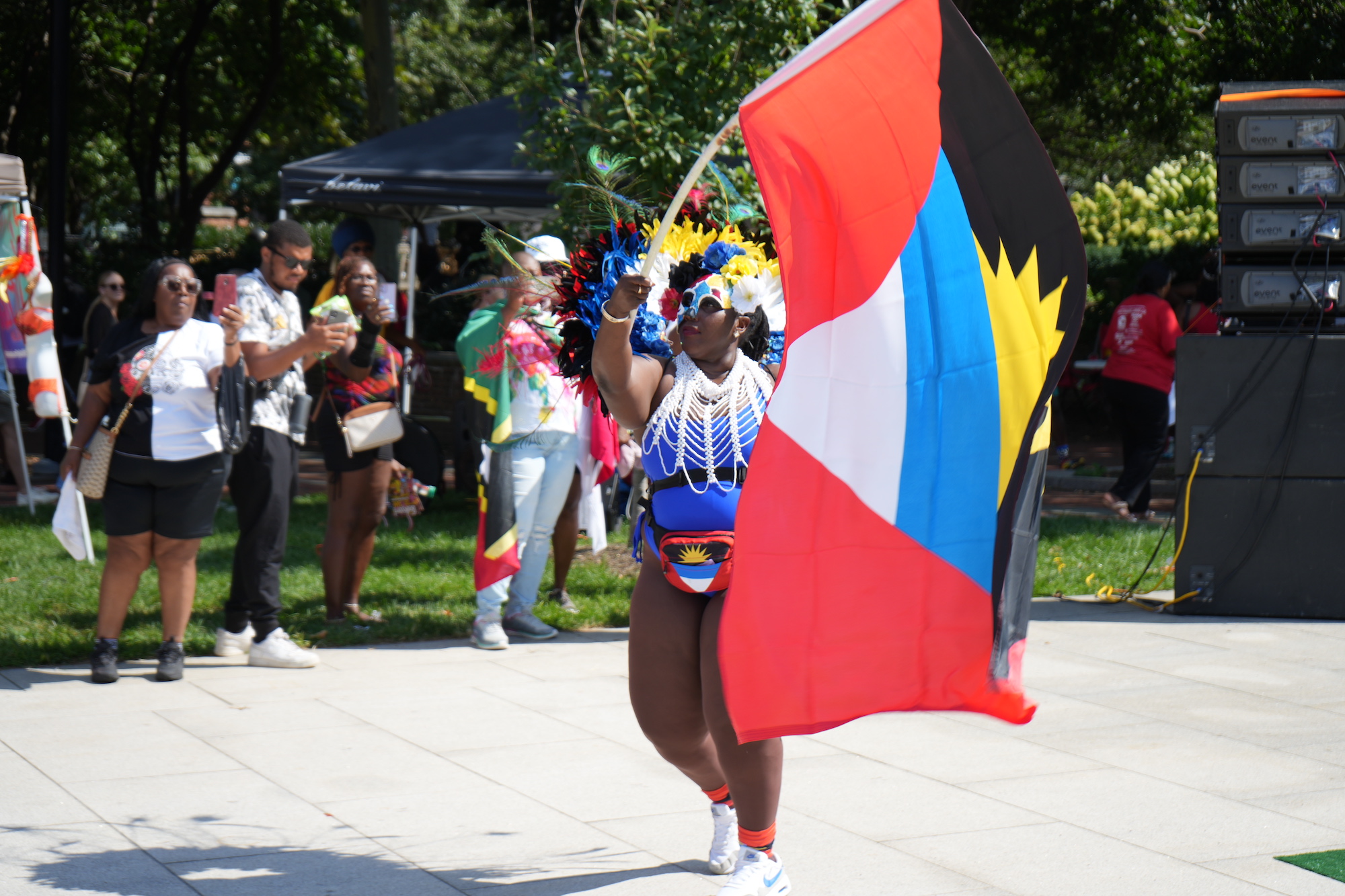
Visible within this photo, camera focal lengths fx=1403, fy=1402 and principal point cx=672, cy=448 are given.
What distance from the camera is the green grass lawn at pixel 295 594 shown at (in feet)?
22.9

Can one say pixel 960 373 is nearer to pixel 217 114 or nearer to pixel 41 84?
pixel 41 84

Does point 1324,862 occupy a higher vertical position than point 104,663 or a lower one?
lower

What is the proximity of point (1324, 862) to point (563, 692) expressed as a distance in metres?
3.23

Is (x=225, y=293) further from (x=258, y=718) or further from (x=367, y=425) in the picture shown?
(x=258, y=718)

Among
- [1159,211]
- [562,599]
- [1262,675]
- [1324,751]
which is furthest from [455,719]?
[1159,211]

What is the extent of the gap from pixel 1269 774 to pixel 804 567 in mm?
2552

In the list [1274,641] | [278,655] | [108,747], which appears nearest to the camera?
[108,747]

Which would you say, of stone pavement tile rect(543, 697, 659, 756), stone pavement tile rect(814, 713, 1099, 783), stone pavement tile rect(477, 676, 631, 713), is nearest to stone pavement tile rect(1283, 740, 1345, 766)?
stone pavement tile rect(814, 713, 1099, 783)

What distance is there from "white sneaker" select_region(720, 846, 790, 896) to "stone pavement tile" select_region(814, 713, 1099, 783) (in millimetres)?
1403

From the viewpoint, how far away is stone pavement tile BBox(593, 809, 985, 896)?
393 cm

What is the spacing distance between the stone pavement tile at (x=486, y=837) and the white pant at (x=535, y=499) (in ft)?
7.77

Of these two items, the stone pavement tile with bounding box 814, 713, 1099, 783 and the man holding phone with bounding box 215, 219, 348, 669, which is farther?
the man holding phone with bounding box 215, 219, 348, 669

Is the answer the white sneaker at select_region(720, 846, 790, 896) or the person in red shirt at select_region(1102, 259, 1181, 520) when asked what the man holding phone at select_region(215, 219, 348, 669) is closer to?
the white sneaker at select_region(720, 846, 790, 896)

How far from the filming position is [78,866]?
4023 mm
